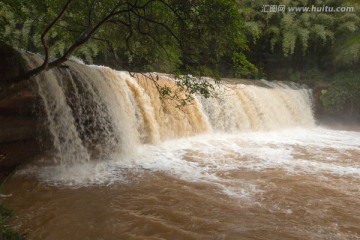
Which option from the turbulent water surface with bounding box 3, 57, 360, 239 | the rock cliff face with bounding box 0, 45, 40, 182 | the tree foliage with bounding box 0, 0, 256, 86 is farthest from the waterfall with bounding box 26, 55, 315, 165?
the tree foliage with bounding box 0, 0, 256, 86

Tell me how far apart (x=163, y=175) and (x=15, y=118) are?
258cm

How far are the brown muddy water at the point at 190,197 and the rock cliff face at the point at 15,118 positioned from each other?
0.28 metres

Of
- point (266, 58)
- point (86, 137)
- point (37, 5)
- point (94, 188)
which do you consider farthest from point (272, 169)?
point (266, 58)

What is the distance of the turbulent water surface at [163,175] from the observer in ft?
10.9

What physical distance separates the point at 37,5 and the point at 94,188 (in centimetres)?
255

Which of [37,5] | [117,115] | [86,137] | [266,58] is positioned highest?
[266,58]

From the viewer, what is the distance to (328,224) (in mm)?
3449

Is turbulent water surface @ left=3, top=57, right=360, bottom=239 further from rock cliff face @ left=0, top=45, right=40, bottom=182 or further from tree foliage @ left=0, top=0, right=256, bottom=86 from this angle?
tree foliage @ left=0, top=0, right=256, bottom=86

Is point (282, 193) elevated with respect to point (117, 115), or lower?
lower

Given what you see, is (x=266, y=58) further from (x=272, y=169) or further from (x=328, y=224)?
(x=328, y=224)

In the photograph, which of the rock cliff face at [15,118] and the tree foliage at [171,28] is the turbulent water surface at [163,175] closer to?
the rock cliff face at [15,118]

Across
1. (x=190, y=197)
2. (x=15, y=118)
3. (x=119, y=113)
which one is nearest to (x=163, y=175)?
(x=190, y=197)

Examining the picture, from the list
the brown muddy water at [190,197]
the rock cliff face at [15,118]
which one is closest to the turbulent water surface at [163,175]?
the brown muddy water at [190,197]

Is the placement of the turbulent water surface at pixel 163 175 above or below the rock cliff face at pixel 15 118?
below
